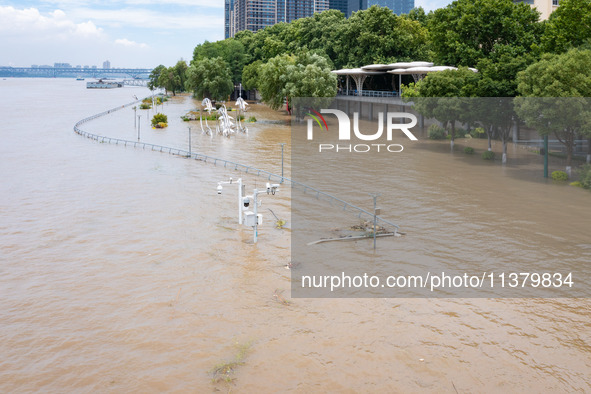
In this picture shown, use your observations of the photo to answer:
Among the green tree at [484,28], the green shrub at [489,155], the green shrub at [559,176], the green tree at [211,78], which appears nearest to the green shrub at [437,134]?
the green tree at [484,28]

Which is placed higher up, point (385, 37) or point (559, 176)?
point (385, 37)

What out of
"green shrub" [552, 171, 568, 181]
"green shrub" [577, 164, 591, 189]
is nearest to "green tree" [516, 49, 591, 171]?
"green shrub" [552, 171, 568, 181]

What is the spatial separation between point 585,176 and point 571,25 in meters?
17.8

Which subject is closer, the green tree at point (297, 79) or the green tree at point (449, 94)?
the green tree at point (449, 94)

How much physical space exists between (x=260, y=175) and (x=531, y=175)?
2280 centimetres

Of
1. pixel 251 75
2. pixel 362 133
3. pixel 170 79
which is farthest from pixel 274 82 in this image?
pixel 170 79

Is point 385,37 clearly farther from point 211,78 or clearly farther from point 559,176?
point 559,176

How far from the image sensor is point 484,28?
6650 cm

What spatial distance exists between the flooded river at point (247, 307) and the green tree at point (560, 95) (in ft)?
15.7

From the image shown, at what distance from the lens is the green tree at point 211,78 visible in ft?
388

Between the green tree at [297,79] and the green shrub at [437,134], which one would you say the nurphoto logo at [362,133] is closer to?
the green shrub at [437,134]

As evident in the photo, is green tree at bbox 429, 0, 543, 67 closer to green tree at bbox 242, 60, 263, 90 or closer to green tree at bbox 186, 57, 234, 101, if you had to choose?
green tree at bbox 186, 57, 234, 101

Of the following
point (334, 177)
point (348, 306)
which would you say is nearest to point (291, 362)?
point (348, 306)

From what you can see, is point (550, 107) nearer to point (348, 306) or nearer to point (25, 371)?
point (348, 306)
